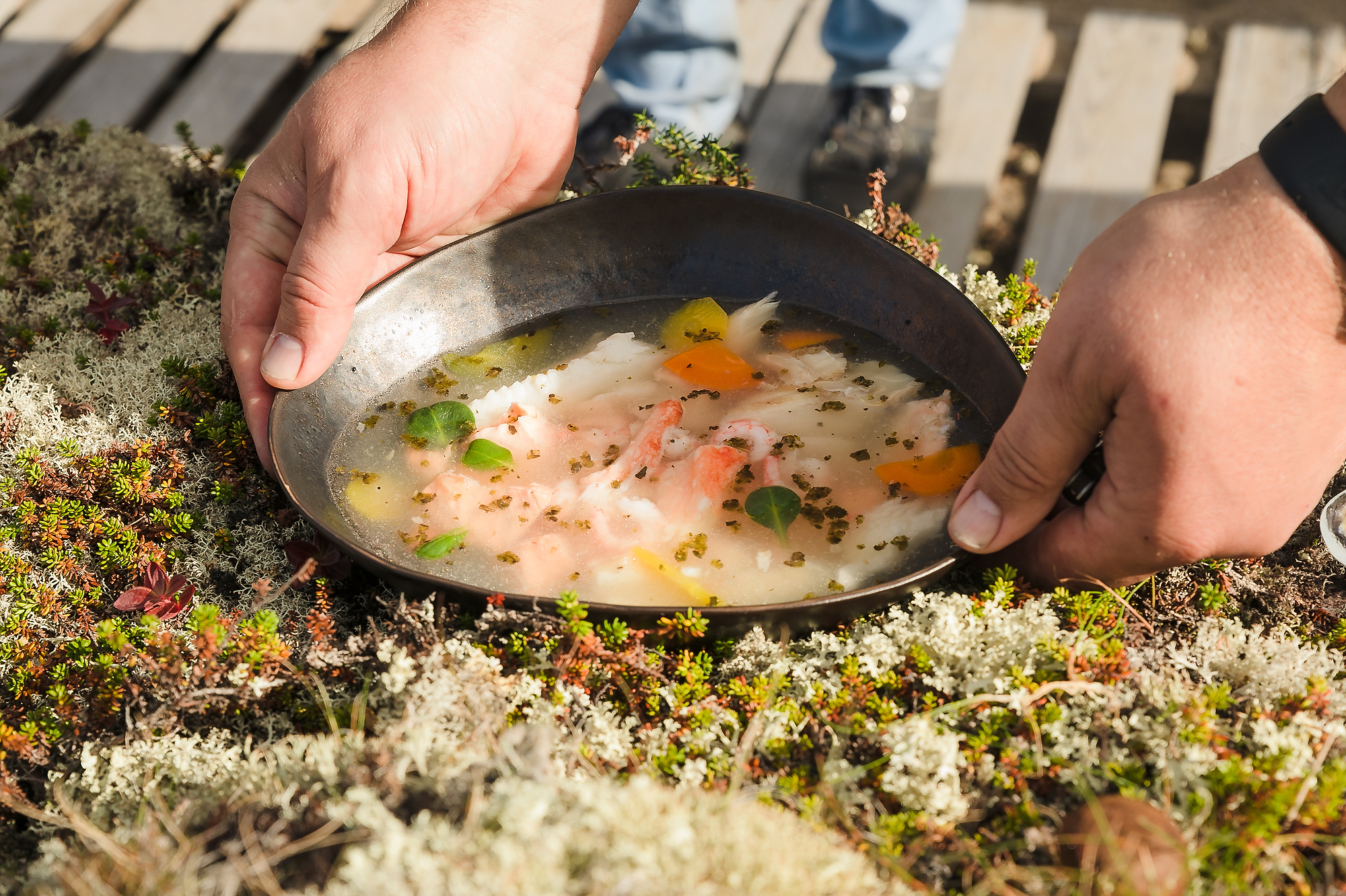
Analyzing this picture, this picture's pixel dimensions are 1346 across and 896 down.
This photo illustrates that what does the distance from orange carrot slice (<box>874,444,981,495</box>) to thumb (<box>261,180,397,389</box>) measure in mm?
1138

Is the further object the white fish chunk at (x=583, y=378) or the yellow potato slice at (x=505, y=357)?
the yellow potato slice at (x=505, y=357)

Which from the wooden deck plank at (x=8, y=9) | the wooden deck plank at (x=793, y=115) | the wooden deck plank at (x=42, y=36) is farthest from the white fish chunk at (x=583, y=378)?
the wooden deck plank at (x=8, y=9)

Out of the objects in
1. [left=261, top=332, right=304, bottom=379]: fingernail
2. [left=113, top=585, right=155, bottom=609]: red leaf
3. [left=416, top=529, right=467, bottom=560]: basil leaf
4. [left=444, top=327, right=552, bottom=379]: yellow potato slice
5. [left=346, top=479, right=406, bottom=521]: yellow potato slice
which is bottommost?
[left=113, top=585, right=155, bottom=609]: red leaf

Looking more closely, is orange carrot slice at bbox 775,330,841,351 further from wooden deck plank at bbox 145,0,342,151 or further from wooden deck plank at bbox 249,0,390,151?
wooden deck plank at bbox 145,0,342,151

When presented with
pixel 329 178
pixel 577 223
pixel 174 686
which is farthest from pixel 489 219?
pixel 174 686

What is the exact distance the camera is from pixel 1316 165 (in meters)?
1.46

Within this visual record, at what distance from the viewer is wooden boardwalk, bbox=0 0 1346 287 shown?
3.89 metres

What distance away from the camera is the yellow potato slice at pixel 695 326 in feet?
7.36

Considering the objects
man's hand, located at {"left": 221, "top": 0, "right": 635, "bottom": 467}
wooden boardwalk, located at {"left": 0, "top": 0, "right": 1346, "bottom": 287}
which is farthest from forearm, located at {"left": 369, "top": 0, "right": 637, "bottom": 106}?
wooden boardwalk, located at {"left": 0, "top": 0, "right": 1346, "bottom": 287}

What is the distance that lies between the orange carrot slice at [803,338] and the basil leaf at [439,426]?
718 millimetres

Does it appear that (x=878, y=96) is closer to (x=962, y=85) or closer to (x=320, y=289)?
(x=962, y=85)

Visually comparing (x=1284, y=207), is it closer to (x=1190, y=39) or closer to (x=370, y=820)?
(x=370, y=820)

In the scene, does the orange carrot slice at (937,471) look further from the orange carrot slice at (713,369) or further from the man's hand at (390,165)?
the man's hand at (390,165)

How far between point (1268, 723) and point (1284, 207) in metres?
0.77
